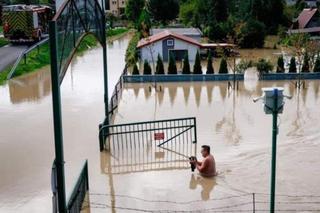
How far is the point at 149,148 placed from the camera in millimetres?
15859

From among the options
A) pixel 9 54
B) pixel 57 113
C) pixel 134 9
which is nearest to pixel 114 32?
pixel 134 9

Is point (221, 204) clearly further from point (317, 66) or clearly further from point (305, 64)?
point (317, 66)

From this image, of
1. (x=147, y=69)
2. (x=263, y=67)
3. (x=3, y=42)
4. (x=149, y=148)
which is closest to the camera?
(x=149, y=148)

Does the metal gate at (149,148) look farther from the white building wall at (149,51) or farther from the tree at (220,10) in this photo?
the tree at (220,10)

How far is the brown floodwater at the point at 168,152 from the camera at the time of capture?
39.4ft

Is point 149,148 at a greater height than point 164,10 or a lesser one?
lesser

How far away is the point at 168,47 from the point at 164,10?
32223 mm

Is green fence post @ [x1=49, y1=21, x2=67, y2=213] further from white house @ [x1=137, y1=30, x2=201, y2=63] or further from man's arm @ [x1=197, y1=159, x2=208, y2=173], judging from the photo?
white house @ [x1=137, y1=30, x2=201, y2=63]

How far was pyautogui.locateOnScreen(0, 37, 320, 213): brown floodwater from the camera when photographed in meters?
12.0

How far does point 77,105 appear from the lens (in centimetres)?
2250

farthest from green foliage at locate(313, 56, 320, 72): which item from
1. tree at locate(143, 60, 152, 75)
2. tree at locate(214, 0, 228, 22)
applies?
tree at locate(214, 0, 228, 22)

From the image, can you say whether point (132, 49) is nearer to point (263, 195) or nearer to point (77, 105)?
point (77, 105)

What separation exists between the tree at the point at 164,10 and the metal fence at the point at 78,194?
56.9 metres

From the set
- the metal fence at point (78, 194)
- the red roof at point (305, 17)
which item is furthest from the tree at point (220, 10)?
the metal fence at point (78, 194)
